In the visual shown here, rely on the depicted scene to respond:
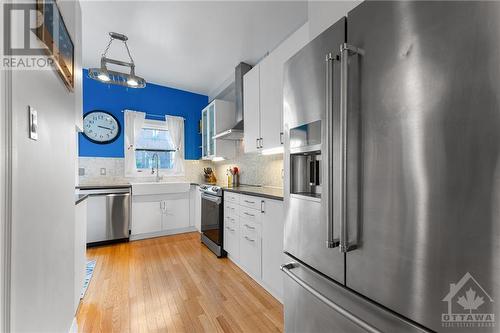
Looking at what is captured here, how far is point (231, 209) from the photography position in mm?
2695

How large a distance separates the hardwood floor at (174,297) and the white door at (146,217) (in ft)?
2.08

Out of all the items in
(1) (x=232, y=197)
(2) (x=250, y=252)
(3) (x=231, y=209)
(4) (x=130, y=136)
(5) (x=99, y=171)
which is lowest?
(2) (x=250, y=252)

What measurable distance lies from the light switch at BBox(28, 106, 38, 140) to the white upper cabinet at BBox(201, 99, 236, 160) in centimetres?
292

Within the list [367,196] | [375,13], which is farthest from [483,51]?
[367,196]

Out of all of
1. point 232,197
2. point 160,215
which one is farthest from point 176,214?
point 232,197

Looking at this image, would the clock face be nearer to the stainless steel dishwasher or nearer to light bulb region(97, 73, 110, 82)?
the stainless steel dishwasher

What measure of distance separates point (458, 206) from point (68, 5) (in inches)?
86.5

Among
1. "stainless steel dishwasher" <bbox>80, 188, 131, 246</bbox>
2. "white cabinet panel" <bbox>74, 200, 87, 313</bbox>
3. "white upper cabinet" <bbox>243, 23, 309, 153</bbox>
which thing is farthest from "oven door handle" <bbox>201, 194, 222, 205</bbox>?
"white cabinet panel" <bbox>74, 200, 87, 313</bbox>

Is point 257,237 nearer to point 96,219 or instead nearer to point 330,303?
point 330,303

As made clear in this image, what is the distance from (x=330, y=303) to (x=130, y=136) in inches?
162

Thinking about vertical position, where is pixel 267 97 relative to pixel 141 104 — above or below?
below

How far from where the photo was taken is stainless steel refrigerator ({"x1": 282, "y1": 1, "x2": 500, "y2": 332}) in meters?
0.55

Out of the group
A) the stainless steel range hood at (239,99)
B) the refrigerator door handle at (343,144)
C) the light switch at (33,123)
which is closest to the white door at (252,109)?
the stainless steel range hood at (239,99)

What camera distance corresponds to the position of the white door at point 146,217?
357cm
